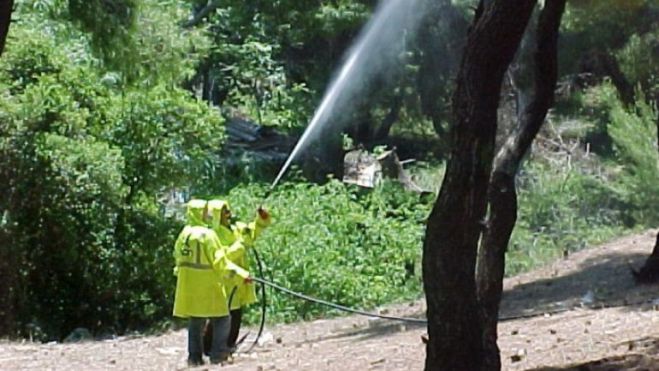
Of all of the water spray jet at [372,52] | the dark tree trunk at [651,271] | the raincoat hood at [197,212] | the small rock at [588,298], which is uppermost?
the water spray jet at [372,52]

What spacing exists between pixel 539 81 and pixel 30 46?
9044 millimetres

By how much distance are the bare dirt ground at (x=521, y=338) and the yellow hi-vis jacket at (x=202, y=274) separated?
49cm

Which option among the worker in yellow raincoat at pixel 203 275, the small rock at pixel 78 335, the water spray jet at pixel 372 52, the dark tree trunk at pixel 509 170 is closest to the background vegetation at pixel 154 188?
the small rock at pixel 78 335

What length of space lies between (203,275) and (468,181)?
4625 millimetres

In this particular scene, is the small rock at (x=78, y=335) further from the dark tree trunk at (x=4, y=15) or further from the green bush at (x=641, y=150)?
the dark tree trunk at (x=4, y=15)

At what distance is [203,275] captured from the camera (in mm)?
10883

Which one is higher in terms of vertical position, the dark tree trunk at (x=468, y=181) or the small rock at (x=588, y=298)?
the dark tree trunk at (x=468, y=181)

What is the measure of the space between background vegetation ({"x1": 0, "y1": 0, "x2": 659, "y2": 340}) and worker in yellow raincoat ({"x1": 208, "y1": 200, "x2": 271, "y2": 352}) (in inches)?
113

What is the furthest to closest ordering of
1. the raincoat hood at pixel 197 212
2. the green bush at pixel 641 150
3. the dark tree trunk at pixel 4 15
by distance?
the green bush at pixel 641 150 → the raincoat hood at pixel 197 212 → the dark tree trunk at pixel 4 15

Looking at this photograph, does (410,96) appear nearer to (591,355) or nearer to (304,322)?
(304,322)

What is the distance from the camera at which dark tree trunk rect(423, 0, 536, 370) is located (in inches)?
259

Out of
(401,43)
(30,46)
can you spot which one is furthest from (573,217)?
(30,46)

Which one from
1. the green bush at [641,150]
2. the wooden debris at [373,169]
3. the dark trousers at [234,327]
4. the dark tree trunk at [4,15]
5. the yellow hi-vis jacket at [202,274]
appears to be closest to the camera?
the dark tree trunk at [4,15]

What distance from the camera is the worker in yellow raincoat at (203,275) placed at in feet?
35.3
